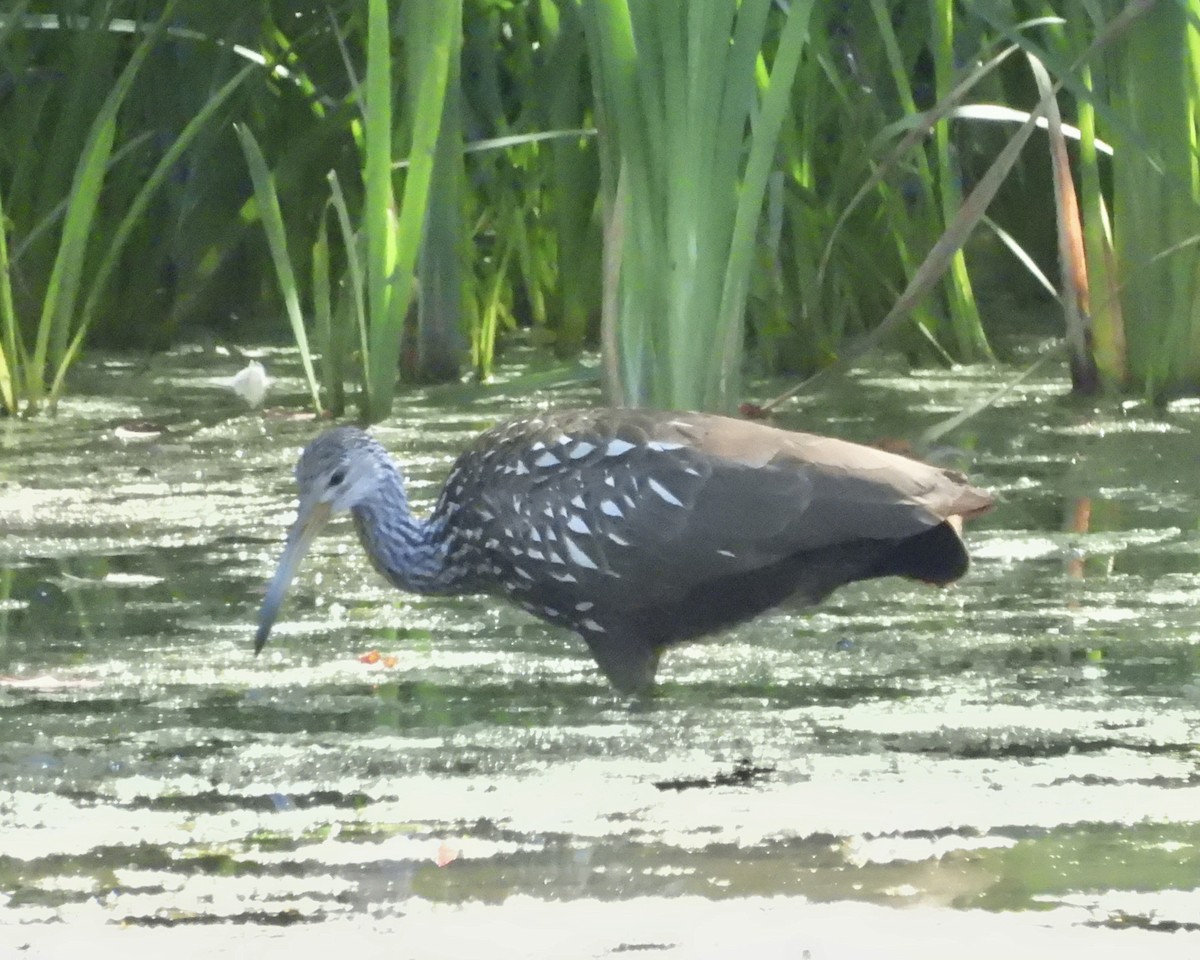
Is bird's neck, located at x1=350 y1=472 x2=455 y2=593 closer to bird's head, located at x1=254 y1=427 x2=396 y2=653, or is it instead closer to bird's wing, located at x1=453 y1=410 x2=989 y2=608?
bird's head, located at x1=254 y1=427 x2=396 y2=653

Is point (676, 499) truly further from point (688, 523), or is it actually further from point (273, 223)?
point (273, 223)

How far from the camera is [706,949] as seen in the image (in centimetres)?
256

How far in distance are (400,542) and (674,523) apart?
64 centimetres

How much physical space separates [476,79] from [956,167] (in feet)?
4.93

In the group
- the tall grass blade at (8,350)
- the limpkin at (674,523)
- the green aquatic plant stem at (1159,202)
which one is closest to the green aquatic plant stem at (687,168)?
the limpkin at (674,523)

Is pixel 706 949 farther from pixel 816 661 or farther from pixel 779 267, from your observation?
pixel 779 267

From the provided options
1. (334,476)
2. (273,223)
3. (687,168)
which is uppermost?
(687,168)

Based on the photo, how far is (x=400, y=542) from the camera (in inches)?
167

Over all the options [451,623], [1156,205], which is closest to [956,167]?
[1156,205]

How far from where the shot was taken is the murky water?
2684 millimetres

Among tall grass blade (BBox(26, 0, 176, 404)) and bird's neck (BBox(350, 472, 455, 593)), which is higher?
tall grass blade (BBox(26, 0, 176, 404))

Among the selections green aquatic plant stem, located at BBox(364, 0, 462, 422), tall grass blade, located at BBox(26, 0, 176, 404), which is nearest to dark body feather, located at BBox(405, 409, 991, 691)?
→ green aquatic plant stem, located at BBox(364, 0, 462, 422)

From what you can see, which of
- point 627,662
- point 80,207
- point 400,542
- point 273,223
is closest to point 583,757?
point 627,662

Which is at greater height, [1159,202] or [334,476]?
[1159,202]
